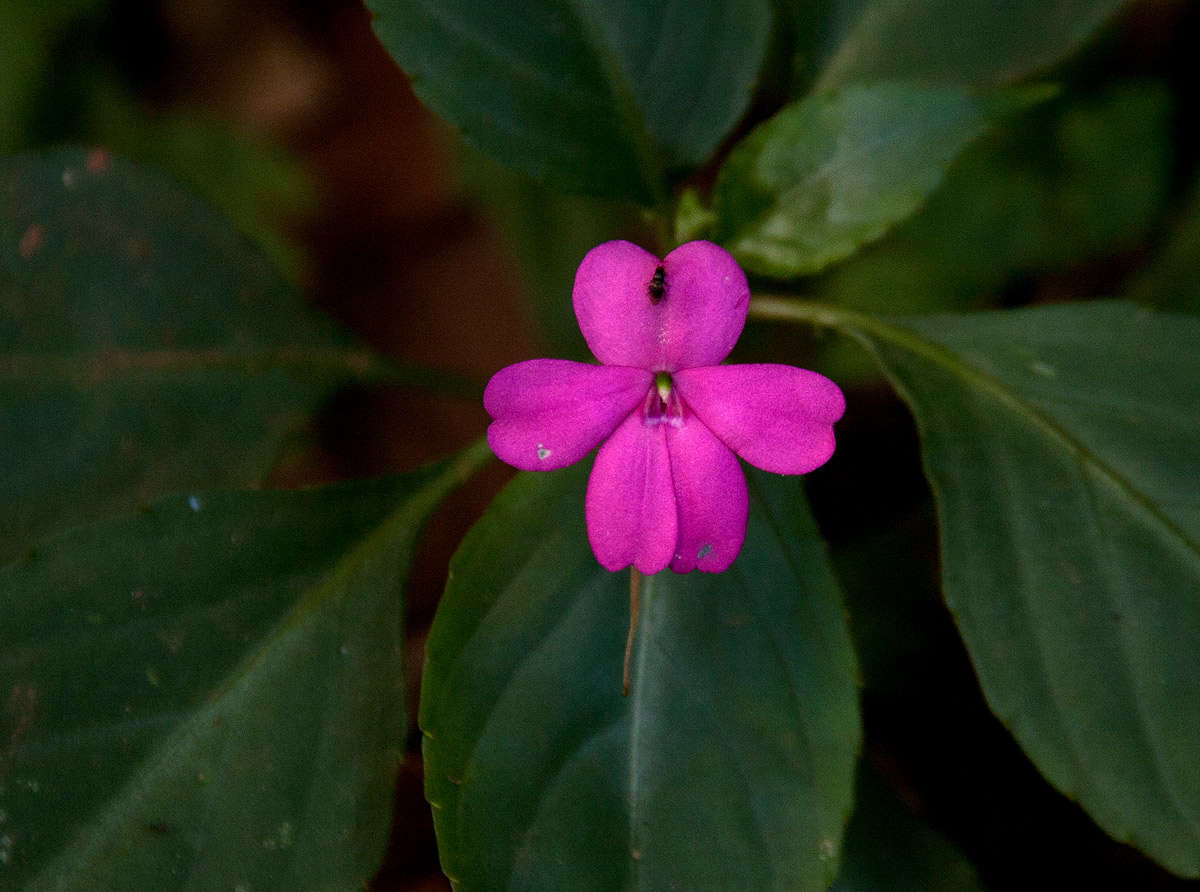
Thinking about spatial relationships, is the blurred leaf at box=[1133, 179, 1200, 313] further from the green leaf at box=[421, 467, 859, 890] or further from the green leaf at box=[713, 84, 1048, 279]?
the green leaf at box=[421, 467, 859, 890]

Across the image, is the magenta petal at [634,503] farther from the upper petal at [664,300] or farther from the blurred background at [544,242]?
the blurred background at [544,242]

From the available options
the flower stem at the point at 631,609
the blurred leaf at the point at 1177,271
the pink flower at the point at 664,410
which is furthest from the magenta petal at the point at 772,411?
the blurred leaf at the point at 1177,271

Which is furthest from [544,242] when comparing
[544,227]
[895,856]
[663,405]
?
[895,856]

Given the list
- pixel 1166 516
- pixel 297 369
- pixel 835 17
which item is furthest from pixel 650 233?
pixel 1166 516

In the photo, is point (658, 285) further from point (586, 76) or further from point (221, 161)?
point (221, 161)

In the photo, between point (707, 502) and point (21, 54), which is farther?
point (21, 54)

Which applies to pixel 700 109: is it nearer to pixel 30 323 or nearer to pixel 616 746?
pixel 616 746

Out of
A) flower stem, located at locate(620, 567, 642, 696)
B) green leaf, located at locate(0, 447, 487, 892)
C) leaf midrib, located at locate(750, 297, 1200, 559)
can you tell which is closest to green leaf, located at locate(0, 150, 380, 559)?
green leaf, located at locate(0, 447, 487, 892)
